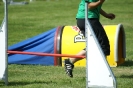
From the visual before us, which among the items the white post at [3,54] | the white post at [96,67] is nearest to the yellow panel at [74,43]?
the white post at [3,54]

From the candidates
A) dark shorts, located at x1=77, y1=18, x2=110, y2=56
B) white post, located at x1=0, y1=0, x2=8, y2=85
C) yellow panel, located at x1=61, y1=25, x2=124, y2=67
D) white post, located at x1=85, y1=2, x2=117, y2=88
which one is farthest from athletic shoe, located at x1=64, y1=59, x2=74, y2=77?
yellow panel, located at x1=61, y1=25, x2=124, y2=67

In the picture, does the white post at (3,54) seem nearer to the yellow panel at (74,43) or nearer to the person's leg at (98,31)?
the person's leg at (98,31)

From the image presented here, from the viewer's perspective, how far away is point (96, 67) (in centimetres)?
548

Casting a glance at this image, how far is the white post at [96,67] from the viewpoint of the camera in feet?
17.7

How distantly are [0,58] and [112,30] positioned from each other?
2.83 m

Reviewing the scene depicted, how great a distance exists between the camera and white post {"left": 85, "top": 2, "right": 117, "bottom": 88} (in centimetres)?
538

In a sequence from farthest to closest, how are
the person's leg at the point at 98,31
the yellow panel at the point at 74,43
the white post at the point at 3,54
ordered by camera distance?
the yellow panel at the point at 74,43 → the person's leg at the point at 98,31 → the white post at the point at 3,54

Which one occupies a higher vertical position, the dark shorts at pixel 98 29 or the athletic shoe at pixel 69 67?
the dark shorts at pixel 98 29

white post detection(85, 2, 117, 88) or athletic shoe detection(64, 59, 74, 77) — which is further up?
white post detection(85, 2, 117, 88)

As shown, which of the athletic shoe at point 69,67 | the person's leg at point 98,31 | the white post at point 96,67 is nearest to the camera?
the white post at point 96,67

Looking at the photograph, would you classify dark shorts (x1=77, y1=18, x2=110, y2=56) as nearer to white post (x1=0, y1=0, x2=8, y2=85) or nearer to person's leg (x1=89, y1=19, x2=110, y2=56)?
person's leg (x1=89, y1=19, x2=110, y2=56)

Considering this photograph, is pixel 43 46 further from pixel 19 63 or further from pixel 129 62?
pixel 129 62

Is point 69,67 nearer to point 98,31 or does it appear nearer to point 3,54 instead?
point 98,31

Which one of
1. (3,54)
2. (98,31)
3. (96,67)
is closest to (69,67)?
(98,31)
